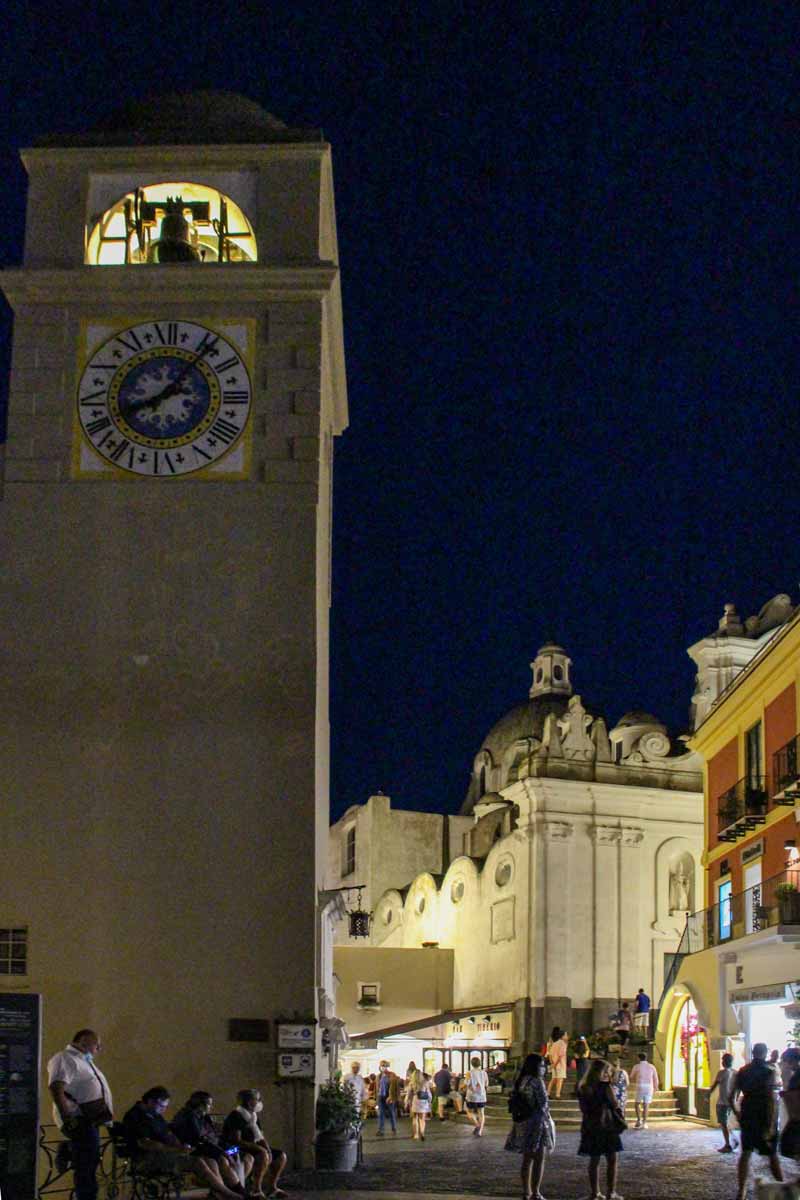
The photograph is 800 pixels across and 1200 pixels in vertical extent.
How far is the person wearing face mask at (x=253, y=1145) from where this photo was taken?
52.7 feet

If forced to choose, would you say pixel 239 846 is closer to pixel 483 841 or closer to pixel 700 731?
pixel 700 731

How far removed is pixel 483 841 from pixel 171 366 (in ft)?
110

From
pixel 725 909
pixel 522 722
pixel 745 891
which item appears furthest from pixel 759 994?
pixel 522 722

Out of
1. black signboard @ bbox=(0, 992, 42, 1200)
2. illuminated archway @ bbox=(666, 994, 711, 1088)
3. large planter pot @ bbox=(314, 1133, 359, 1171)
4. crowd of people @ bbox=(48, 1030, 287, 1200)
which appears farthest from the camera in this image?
illuminated archway @ bbox=(666, 994, 711, 1088)

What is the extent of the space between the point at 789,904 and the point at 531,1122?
11951 millimetres

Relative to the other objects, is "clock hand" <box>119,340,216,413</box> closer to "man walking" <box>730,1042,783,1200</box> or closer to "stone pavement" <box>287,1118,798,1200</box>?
"stone pavement" <box>287,1118,798,1200</box>

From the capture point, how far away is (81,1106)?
1281 centimetres

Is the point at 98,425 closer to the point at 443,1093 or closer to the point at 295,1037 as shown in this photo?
the point at 295,1037

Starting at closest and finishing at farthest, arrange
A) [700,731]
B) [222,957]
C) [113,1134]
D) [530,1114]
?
[113,1134] → [530,1114] → [222,957] → [700,731]

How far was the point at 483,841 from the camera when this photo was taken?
2093 inches

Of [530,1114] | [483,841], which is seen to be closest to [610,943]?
[483,841]

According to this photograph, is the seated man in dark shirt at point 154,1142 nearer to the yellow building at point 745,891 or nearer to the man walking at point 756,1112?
the man walking at point 756,1112

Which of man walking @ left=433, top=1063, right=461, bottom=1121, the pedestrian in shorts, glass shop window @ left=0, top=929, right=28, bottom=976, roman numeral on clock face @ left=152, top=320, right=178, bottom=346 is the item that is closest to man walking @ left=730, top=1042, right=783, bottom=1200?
the pedestrian in shorts

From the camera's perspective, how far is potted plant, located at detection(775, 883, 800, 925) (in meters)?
26.5
